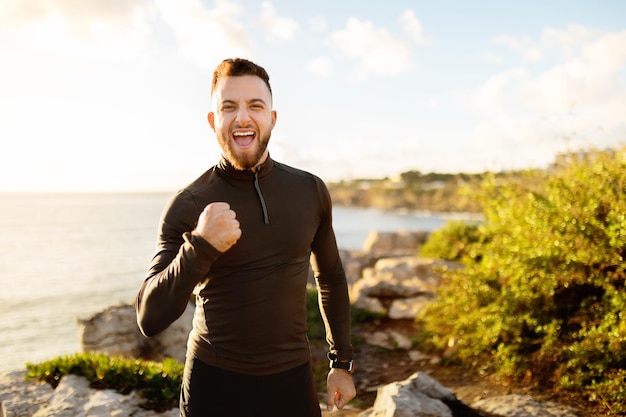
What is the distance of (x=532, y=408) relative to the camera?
15.4 ft

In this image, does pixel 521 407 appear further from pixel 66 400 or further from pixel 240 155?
pixel 66 400

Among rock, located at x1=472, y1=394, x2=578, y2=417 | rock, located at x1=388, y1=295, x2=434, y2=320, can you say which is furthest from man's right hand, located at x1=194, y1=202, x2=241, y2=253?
rock, located at x1=388, y1=295, x2=434, y2=320

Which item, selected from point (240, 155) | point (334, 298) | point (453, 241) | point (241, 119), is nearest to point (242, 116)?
point (241, 119)

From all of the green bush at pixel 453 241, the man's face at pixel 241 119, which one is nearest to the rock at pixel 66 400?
the man's face at pixel 241 119

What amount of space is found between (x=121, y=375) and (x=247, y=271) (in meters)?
3.36

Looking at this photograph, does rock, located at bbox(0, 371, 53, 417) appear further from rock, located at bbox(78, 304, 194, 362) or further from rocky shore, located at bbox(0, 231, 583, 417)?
rock, located at bbox(78, 304, 194, 362)

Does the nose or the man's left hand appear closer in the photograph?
the nose

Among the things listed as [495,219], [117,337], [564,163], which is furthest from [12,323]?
[564,163]

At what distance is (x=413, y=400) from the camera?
4523 mm

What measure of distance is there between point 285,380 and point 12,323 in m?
21.5

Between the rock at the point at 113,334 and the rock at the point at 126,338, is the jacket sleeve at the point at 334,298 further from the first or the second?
the rock at the point at 113,334

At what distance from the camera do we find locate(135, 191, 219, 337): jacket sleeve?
5.74ft

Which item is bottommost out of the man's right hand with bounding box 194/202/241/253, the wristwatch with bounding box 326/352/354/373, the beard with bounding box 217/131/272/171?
the wristwatch with bounding box 326/352/354/373

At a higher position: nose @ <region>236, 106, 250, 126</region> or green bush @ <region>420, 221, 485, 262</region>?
nose @ <region>236, 106, 250, 126</region>
